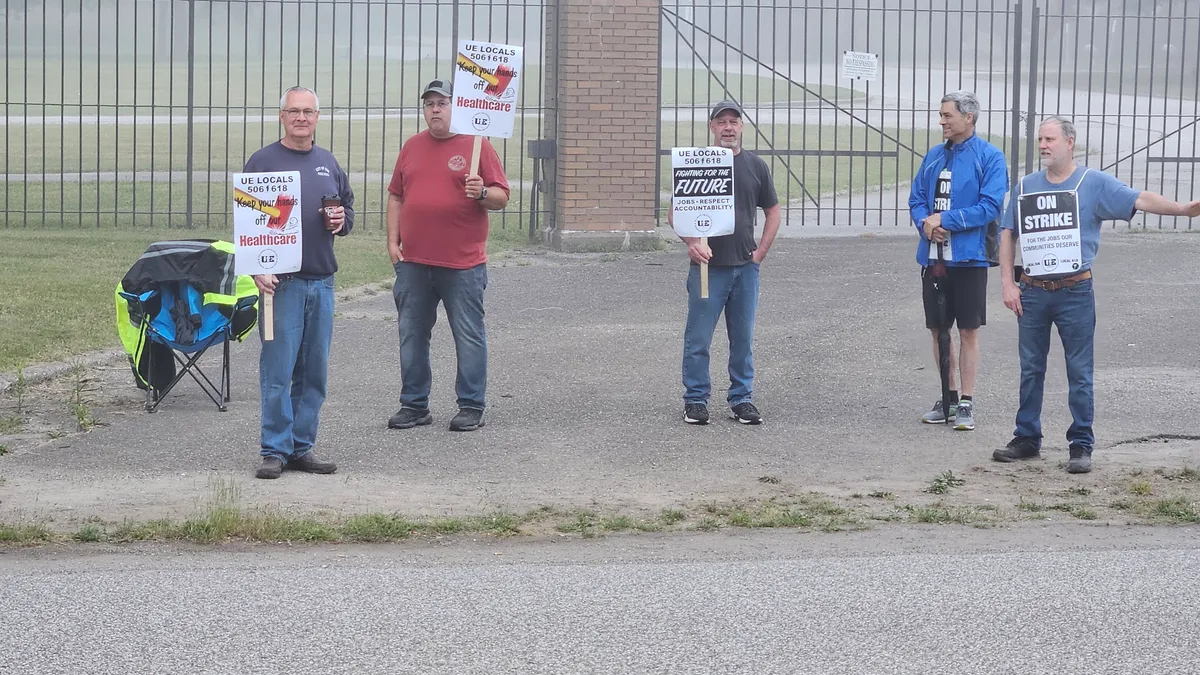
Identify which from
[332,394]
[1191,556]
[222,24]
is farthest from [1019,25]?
[222,24]

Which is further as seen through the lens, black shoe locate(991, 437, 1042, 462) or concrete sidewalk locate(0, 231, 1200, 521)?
black shoe locate(991, 437, 1042, 462)

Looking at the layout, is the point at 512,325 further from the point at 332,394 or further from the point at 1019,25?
the point at 1019,25

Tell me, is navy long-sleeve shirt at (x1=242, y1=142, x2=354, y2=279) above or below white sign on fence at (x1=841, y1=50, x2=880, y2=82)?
below

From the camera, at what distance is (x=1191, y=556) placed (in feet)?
20.4

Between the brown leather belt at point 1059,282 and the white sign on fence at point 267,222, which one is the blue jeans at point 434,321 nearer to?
the white sign on fence at point 267,222

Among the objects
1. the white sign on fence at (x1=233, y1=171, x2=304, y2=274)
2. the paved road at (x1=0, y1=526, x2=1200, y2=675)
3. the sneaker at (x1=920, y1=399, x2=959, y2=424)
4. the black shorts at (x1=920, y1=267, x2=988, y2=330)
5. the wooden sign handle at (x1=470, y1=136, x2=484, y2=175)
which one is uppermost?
the wooden sign handle at (x1=470, y1=136, x2=484, y2=175)

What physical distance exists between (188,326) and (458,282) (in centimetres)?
154

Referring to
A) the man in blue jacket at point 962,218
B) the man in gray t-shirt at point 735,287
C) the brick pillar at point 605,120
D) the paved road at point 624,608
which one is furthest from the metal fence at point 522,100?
the paved road at point 624,608

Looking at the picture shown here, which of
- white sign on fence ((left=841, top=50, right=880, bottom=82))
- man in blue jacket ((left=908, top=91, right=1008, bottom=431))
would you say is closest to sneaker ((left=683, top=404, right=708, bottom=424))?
man in blue jacket ((left=908, top=91, right=1008, bottom=431))

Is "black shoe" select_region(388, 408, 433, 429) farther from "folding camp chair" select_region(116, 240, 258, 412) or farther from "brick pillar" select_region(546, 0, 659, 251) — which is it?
"brick pillar" select_region(546, 0, 659, 251)

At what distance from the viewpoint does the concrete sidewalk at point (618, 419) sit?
23.8 ft

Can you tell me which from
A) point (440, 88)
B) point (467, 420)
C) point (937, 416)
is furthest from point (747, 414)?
point (440, 88)

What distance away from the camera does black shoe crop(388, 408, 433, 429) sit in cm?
850

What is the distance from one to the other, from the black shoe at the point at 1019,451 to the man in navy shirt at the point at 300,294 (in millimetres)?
3287
